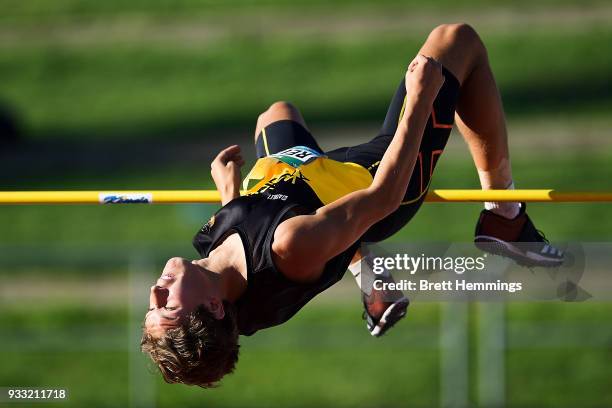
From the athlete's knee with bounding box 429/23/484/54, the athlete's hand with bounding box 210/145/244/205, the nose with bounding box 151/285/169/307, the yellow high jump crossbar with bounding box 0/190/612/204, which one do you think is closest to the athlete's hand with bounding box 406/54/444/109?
the athlete's knee with bounding box 429/23/484/54

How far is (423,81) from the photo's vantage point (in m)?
4.38

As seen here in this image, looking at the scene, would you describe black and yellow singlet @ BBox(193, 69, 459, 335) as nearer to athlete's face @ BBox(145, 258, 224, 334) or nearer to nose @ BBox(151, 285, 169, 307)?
athlete's face @ BBox(145, 258, 224, 334)

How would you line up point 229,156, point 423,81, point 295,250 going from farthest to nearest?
point 229,156, point 423,81, point 295,250

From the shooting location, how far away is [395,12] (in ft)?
59.6

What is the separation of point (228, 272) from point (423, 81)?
38.6 inches

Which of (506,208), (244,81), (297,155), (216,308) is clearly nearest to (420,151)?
(297,155)

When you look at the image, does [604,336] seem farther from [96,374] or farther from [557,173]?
[557,173]

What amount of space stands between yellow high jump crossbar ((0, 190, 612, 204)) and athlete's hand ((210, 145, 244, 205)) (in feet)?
0.43

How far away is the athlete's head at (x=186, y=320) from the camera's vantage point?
161 inches

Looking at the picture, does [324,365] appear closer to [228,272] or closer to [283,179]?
[283,179]

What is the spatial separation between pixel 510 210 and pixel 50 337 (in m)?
4.23

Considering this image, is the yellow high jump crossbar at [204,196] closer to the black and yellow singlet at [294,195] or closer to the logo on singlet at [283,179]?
the black and yellow singlet at [294,195]

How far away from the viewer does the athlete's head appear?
13.4 feet

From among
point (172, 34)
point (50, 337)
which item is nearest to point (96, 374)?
point (50, 337)
